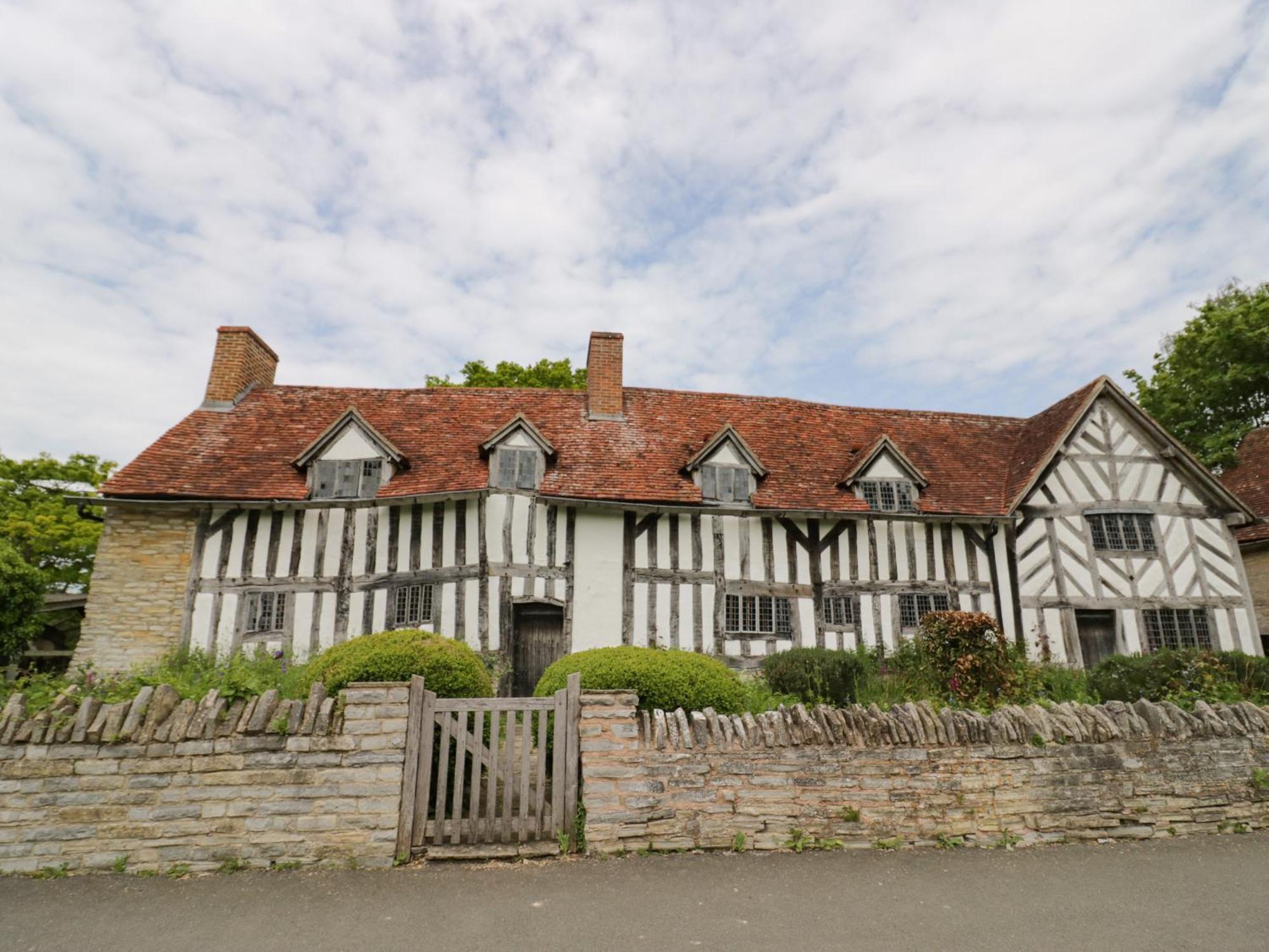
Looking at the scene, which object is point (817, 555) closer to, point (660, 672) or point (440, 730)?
point (660, 672)

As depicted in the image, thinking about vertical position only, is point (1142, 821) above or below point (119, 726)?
below

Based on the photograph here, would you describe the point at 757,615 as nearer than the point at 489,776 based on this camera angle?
No

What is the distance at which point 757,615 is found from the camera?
47.0 feet

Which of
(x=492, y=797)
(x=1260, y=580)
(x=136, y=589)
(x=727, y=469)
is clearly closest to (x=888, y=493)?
(x=727, y=469)

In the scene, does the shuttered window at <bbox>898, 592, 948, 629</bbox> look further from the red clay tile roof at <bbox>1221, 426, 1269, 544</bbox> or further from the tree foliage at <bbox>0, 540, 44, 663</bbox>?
the tree foliage at <bbox>0, 540, 44, 663</bbox>

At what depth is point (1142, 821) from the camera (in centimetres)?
676

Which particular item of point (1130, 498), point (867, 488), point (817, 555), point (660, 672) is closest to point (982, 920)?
point (660, 672)

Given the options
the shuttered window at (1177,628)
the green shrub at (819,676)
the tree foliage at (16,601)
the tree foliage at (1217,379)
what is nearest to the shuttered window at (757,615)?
the green shrub at (819,676)

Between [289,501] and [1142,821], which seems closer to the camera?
[1142,821]

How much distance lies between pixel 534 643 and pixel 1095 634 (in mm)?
12401

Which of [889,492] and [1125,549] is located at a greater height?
[889,492]

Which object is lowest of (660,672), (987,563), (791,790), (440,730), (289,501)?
(791,790)

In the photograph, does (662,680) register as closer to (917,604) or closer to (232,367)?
(917,604)

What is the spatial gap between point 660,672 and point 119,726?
4959 mm
